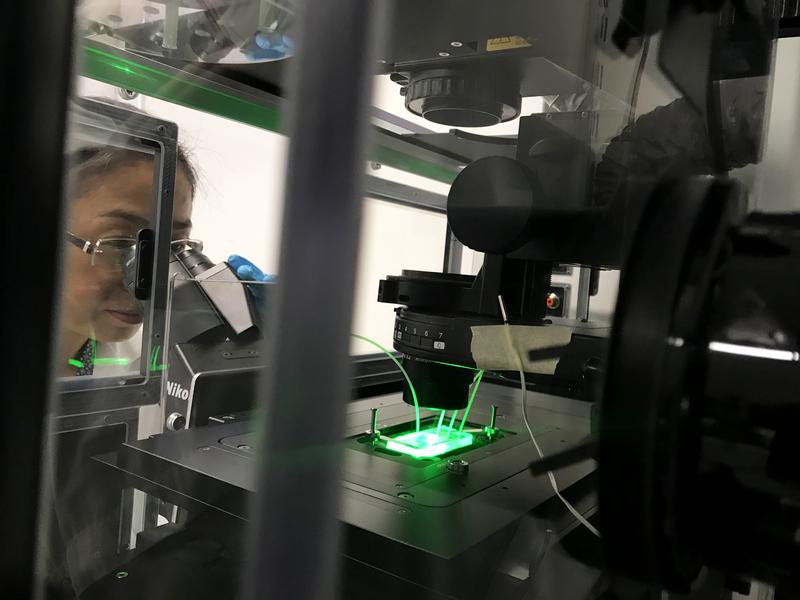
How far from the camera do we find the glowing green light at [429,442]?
2.58 ft

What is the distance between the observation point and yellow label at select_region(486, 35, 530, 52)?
23.0 inches

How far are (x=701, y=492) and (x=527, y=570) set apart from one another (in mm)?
348

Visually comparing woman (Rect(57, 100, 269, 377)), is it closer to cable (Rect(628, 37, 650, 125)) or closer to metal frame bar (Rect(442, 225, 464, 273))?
metal frame bar (Rect(442, 225, 464, 273))

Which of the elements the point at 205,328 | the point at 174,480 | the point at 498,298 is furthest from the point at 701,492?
the point at 205,328

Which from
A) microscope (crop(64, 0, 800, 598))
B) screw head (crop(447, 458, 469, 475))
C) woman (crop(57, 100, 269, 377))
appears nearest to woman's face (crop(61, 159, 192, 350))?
woman (crop(57, 100, 269, 377))

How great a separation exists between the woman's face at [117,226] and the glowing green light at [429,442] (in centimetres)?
38

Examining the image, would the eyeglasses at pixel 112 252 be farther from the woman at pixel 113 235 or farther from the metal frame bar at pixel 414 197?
the metal frame bar at pixel 414 197

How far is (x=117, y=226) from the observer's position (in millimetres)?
805

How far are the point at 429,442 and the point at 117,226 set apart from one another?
485 mm

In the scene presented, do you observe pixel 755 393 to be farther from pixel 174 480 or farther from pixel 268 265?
Answer: pixel 174 480

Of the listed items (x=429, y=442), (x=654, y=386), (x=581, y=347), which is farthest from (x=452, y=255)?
(x=654, y=386)

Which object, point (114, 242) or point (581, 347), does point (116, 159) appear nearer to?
point (114, 242)

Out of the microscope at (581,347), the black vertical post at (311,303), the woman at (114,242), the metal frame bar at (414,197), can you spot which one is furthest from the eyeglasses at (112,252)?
the black vertical post at (311,303)

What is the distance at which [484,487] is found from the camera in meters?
0.67
